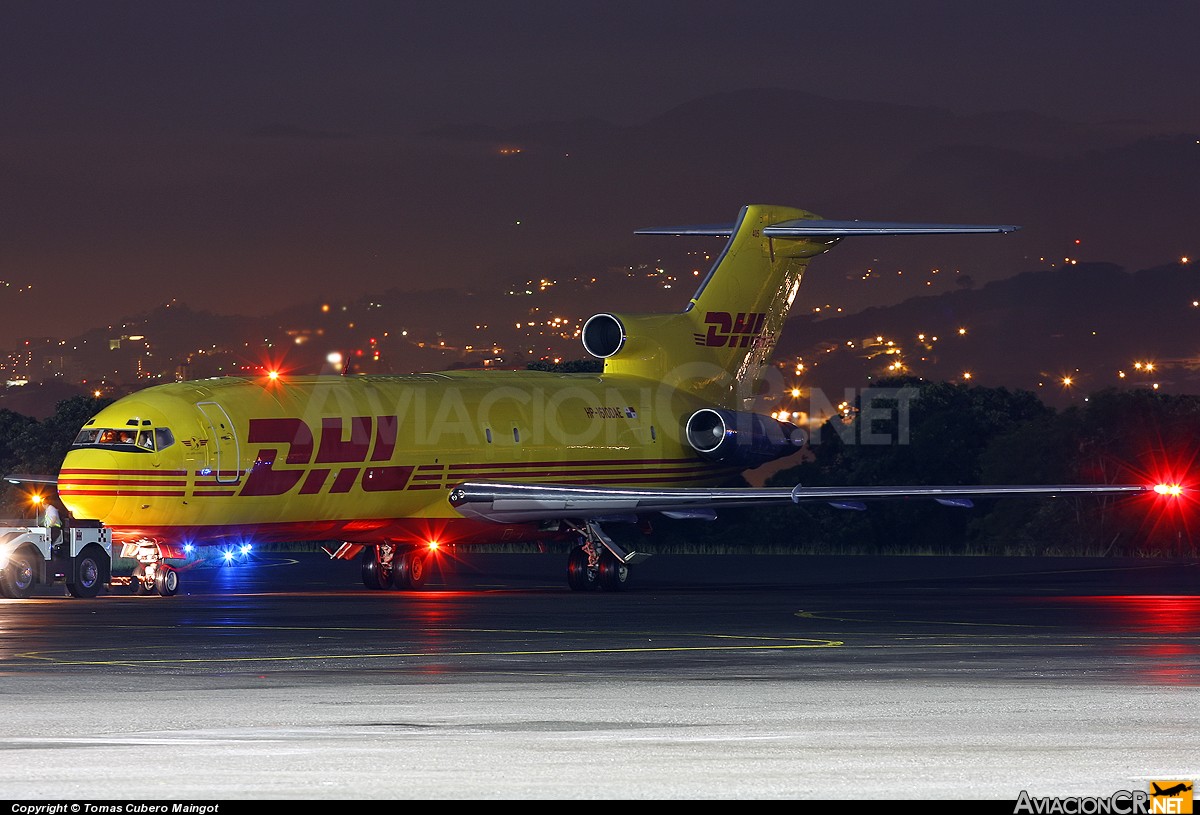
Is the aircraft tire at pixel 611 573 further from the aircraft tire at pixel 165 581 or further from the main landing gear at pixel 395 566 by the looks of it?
the aircraft tire at pixel 165 581

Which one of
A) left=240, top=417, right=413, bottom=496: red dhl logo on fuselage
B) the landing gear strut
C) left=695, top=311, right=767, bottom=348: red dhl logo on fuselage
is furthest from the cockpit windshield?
left=695, top=311, right=767, bottom=348: red dhl logo on fuselage

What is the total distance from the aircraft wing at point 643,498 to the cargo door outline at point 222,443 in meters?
5.62

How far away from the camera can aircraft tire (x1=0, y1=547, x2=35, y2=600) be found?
36.6 m

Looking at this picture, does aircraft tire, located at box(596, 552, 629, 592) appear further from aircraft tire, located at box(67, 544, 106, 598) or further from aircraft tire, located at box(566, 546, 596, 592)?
aircraft tire, located at box(67, 544, 106, 598)

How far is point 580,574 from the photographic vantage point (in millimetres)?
42094

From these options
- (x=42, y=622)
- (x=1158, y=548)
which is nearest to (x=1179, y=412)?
(x=1158, y=548)

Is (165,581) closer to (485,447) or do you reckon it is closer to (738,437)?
(485,447)

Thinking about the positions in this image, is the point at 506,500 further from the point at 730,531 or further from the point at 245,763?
the point at 730,531

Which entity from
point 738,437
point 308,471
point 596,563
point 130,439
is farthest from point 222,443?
point 738,437

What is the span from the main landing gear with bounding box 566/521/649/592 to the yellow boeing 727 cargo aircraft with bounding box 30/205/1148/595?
0.14ft

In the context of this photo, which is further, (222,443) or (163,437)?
(222,443)

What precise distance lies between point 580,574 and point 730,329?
34.2 feet

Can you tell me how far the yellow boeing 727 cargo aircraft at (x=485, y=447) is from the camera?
37.8 m

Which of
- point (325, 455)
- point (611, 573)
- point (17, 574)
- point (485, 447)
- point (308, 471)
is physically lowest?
point (17, 574)
